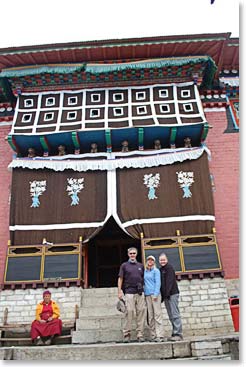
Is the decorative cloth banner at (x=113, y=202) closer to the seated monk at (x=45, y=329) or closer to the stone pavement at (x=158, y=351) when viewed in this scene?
the seated monk at (x=45, y=329)

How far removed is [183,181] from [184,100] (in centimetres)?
162

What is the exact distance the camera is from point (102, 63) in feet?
23.9

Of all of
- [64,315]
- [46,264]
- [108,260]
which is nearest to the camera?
[64,315]

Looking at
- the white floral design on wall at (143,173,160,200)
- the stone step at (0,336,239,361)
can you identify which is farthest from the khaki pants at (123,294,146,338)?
the white floral design on wall at (143,173,160,200)

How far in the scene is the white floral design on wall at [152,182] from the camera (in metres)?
6.49

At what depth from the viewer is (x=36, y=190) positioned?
6.62m

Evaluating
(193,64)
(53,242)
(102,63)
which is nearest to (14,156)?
(53,242)

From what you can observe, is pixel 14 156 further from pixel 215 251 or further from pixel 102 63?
pixel 215 251

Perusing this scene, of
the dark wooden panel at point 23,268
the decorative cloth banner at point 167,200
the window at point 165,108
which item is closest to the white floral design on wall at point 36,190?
the dark wooden panel at point 23,268

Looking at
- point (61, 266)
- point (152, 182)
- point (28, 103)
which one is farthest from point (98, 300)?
point (28, 103)

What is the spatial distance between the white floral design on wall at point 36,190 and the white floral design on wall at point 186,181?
2387 mm

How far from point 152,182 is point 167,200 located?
41 cm

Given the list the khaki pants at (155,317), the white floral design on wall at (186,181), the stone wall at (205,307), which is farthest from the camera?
the white floral design on wall at (186,181)

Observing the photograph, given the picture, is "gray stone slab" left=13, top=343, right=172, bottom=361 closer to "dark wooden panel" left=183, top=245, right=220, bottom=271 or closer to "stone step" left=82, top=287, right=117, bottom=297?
"stone step" left=82, top=287, right=117, bottom=297
